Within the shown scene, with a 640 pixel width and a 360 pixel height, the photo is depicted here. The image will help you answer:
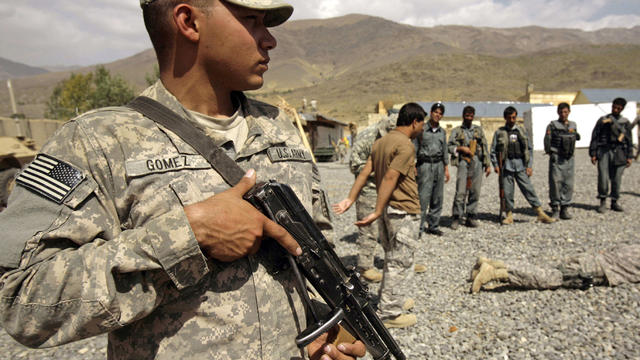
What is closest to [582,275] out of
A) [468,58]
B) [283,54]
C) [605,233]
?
[605,233]

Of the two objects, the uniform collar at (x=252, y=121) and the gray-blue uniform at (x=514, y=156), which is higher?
the uniform collar at (x=252, y=121)

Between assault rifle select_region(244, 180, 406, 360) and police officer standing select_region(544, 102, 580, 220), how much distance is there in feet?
23.3

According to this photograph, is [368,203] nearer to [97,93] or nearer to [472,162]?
[472,162]

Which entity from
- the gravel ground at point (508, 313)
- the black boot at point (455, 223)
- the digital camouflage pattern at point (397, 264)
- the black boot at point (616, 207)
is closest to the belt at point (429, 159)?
the gravel ground at point (508, 313)

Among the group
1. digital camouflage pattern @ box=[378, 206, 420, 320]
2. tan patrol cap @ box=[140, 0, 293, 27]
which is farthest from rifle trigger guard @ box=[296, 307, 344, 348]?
digital camouflage pattern @ box=[378, 206, 420, 320]

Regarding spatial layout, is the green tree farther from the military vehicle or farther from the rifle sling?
the rifle sling

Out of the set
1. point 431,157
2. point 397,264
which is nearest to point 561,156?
point 431,157

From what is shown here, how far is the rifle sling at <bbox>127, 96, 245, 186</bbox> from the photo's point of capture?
111 centimetres

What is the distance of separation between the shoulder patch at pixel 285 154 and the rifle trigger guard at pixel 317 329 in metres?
0.55

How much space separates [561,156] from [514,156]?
97 cm

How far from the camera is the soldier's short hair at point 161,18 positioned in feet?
3.61

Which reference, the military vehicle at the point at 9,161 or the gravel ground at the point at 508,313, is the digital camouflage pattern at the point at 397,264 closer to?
the gravel ground at the point at 508,313

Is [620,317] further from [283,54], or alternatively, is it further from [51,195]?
[283,54]

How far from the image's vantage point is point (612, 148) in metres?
7.23
